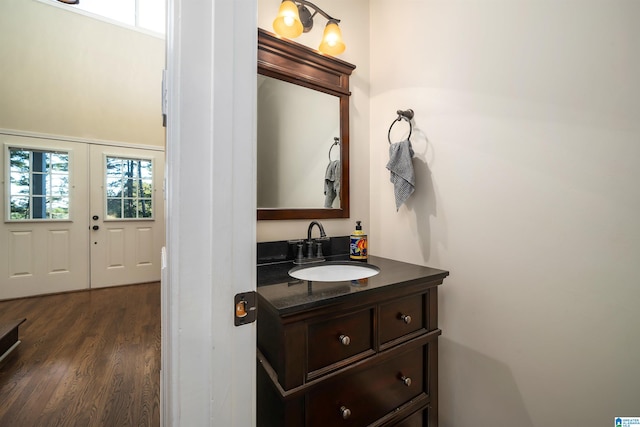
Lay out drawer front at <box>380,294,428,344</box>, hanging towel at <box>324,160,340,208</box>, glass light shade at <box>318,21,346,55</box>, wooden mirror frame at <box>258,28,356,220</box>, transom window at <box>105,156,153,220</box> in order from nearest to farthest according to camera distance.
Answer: drawer front at <box>380,294,428,344</box> → wooden mirror frame at <box>258,28,356,220</box> → glass light shade at <box>318,21,346,55</box> → hanging towel at <box>324,160,340,208</box> → transom window at <box>105,156,153,220</box>

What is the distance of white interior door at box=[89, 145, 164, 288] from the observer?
12.5ft

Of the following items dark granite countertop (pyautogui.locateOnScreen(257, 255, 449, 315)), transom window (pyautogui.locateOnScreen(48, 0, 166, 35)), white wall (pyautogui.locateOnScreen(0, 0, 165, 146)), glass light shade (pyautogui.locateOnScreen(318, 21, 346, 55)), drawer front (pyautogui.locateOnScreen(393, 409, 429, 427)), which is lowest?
drawer front (pyautogui.locateOnScreen(393, 409, 429, 427))

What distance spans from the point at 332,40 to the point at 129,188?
3.91m

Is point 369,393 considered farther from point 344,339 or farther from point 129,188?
point 129,188

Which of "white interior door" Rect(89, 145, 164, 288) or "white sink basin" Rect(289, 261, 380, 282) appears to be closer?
"white sink basin" Rect(289, 261, 380, 282)

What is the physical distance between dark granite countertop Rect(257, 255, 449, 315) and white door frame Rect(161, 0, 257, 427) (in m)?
0.26

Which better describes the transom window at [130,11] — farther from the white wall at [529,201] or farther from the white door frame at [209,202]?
the white door frame at [209,202]

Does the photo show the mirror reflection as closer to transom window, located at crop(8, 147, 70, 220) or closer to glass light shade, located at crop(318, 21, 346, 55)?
glass light shade, located at crop(318, 21, 346, 55)

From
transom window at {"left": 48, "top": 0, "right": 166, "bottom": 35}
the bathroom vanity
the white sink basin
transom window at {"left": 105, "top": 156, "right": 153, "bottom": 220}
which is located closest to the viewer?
the bathroom vanity

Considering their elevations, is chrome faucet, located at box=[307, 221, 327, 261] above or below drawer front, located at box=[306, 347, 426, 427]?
above

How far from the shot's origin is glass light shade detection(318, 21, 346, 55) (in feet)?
4.89

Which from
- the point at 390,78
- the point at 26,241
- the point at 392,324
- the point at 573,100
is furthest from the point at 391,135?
the point at 26,241

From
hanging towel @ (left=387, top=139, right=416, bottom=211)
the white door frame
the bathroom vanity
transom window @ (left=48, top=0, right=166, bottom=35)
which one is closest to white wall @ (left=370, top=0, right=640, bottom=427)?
hanging towel @ (left=387, top=139, right=416, bottom=211)

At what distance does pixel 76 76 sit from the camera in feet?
12.1
